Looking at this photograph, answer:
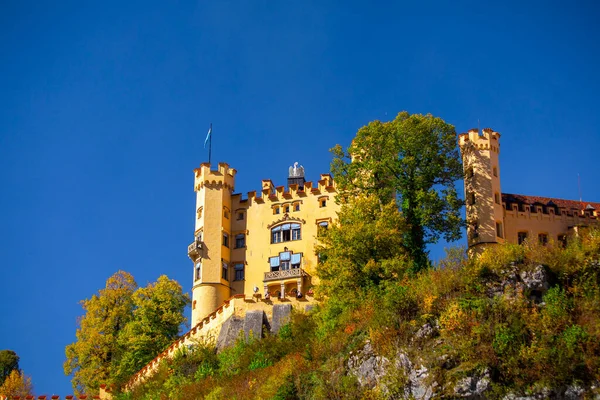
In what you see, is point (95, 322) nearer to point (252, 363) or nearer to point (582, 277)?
point (252, 363)

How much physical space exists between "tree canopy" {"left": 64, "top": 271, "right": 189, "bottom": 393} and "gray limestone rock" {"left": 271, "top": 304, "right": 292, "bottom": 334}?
928 centimetres

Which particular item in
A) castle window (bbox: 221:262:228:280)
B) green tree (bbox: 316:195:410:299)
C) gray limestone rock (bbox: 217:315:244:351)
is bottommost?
gray limestone rock (bbox: 217:315:244:351)

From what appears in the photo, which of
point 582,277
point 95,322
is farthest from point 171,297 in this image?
point 582,277

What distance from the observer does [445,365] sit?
159 feet

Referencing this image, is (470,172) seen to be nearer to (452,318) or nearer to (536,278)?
(536,278)

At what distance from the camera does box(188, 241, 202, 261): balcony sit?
7425 centimetres

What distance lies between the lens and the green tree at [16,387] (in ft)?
244

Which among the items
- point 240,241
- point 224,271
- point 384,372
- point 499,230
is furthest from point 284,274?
point 384,372

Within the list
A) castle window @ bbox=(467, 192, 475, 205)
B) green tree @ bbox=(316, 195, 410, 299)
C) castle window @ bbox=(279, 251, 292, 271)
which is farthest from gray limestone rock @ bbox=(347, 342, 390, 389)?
castle window @ bbox=(279, 251, 292, 271)

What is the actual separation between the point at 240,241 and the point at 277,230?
9.83 ft

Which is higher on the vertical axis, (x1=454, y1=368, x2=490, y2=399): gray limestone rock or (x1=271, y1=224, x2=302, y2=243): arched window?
(x1=271, y1=224, x2=302, y2=243): arched window

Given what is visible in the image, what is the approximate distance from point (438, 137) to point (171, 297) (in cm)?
2242

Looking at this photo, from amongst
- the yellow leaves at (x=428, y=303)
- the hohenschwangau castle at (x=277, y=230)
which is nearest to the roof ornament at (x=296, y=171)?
the hohenschwangau castle at (x=277, y=230)

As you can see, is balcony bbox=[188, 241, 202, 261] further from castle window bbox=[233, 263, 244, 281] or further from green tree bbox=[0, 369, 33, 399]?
green tree bbox=[0, 369, 33, 399]
